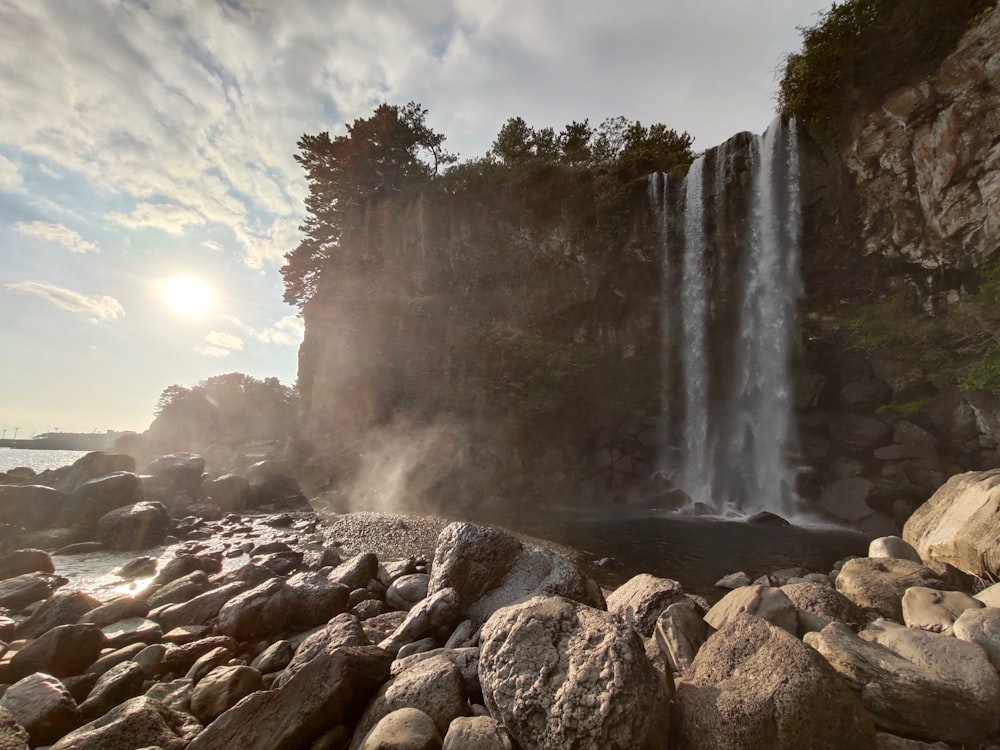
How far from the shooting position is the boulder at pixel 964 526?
714 cm

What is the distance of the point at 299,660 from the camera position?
648 cm

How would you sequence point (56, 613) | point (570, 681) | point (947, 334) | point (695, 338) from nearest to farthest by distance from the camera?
point (570, 681), point (56, 613), point (947, 334), point (695, 338)

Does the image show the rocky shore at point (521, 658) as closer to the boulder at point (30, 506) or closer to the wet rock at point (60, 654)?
the wet rock at point (60, 654)

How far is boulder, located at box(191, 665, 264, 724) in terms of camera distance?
224 inches

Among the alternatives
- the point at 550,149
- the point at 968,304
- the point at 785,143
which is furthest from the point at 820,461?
the point at 550,149

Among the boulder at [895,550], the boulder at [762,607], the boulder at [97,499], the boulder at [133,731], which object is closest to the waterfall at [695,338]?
the boulder at [895,550]

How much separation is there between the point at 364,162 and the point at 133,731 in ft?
138

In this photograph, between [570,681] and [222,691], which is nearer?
[570,681]

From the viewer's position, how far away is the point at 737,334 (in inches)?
1093

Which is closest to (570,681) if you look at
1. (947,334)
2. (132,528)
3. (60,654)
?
(60,654)

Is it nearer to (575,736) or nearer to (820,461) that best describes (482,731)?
(575,736)

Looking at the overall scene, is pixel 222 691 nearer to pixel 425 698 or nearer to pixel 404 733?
pixel 425 698

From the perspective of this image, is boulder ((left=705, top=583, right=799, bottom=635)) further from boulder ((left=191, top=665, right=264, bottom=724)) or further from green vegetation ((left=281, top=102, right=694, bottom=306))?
green vegetation ((left=281, top=102, right=694, bottom=306))

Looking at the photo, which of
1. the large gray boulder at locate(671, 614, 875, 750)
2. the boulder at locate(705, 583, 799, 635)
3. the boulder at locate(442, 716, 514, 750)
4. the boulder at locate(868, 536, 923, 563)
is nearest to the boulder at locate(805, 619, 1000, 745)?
the large gray boulder at locate(671, 614, 875, 750)
